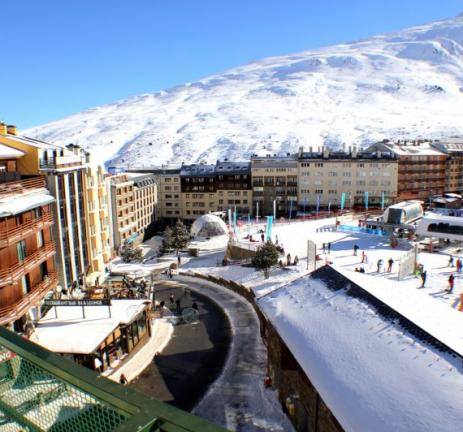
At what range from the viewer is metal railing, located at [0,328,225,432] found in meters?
2.58

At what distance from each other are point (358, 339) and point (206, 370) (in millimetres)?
11771

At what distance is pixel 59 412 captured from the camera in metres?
3.52

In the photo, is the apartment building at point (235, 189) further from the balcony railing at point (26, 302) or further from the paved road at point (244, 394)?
the balcony railing at point (26, 302)

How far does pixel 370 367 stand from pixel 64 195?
3340 centimetres

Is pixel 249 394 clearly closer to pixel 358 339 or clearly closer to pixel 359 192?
pixel 358 339

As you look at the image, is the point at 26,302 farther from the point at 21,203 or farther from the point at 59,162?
the point at 59,162

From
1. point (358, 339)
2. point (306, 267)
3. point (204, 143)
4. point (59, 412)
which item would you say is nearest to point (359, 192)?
point (306, 267)

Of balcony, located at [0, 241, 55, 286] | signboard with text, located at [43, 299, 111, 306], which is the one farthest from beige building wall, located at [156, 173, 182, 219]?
signboard with text, located at [43, 299, 111, 306]

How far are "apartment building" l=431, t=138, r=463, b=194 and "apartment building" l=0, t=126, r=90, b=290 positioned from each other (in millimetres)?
82135

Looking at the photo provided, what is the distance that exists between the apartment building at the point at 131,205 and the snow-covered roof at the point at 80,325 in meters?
42.8

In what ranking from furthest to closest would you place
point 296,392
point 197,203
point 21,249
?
point 197,203
point 21,249
point 296,392

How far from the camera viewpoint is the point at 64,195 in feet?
130

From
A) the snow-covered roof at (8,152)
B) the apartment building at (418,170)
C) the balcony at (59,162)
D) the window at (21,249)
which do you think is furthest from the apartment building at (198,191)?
the window at (21,249)

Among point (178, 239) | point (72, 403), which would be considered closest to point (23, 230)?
point (72, 403)
